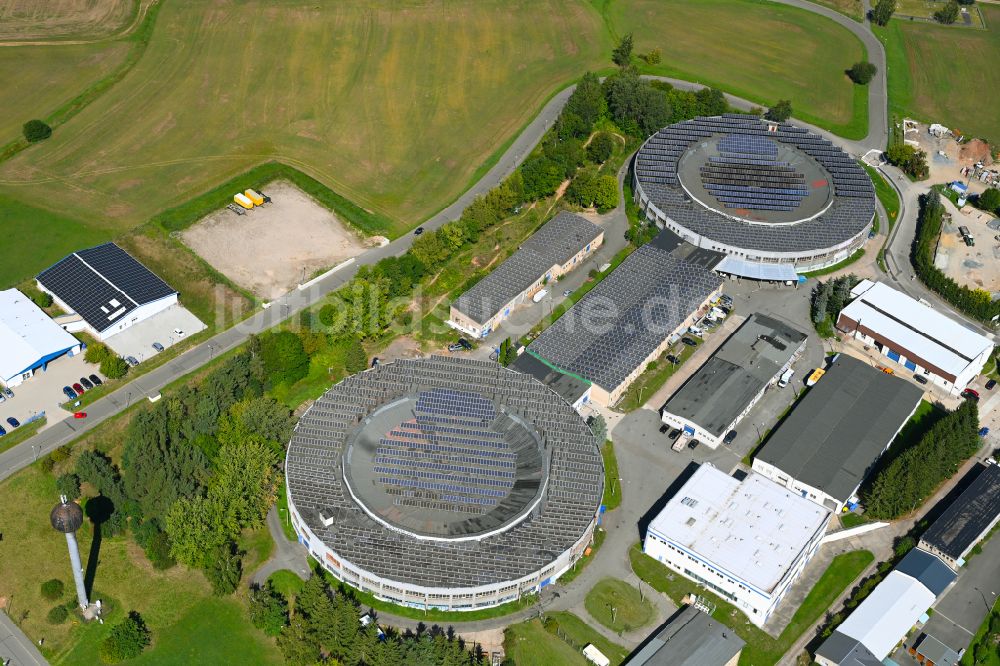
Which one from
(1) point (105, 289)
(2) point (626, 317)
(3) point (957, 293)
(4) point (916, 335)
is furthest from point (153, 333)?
(3) point (957, 293)


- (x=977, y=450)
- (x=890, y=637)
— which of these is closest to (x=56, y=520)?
(x=890, y=637)

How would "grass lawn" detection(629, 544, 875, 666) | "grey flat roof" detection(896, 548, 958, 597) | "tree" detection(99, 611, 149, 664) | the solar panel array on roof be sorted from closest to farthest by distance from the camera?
"tree" detection(99, 611, 149, 664) < "grass lawn" detection(629, 544, 875, 666) < "grey flat roof" detection(896, 548, 958, 597) < the solar panel array on roof

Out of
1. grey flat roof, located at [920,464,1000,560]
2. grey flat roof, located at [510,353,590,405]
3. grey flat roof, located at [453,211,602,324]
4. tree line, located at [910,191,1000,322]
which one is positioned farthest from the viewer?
tree line, located at [910,191,1000,322]

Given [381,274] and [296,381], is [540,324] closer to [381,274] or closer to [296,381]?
[381,274]

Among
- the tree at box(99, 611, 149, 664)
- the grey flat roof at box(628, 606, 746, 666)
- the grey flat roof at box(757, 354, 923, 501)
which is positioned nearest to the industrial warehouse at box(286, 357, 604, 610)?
the grey flat roof at box(628, 606, 746, 666)

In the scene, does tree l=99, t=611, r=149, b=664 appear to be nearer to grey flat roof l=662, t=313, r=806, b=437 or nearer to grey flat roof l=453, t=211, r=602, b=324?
grey flat roof l=453, t=211, r=602, b=324

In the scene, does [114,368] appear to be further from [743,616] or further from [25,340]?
[743,616]
